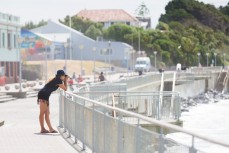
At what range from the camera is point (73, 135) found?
17172mm

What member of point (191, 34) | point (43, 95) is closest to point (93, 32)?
point (191, 34)

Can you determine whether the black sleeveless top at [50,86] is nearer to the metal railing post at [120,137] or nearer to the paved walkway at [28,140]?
the paved walkway at [28,140]

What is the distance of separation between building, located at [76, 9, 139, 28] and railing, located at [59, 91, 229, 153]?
6233 inches

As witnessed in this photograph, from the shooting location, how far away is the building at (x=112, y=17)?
17762 centimetres

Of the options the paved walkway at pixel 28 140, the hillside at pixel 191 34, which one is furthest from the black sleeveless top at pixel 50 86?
the hillside at pixel 191 34

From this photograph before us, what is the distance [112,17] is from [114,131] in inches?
6677

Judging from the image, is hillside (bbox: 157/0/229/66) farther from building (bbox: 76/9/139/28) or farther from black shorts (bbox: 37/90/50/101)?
black shorts (bbox: 37/90/50/101)

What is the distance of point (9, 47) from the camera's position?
6969cm

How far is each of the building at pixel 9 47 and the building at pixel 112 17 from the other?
10531cm

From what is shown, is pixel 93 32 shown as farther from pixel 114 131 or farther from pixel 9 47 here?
pixel 114 131

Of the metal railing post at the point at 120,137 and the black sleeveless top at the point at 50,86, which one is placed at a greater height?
the black sleeveless top at the point at 50,86

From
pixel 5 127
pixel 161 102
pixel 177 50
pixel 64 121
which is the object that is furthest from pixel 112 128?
pixel 177 50

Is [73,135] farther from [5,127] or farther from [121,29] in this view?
[121,29]

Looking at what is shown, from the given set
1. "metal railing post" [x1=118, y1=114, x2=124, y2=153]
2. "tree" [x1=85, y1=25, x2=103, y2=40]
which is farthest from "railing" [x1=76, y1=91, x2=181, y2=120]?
"tree" [x1=85, y1=25, x2=103, y2=40]
